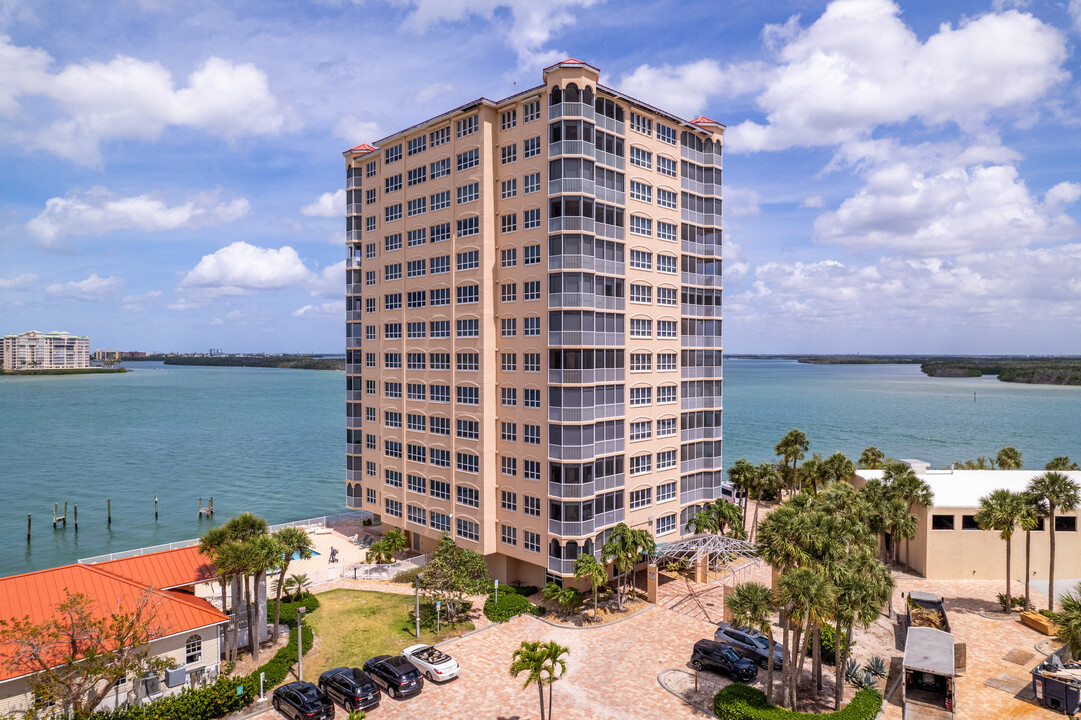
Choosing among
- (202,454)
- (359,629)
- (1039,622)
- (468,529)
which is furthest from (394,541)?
(202,454)

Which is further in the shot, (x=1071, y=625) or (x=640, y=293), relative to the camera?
(x=640, y=293)

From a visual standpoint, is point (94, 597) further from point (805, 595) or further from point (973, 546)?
point (973, 546)

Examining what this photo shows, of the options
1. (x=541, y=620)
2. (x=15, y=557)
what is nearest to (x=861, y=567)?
(x=541, y=620)

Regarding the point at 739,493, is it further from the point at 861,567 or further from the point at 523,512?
the point at 861,567

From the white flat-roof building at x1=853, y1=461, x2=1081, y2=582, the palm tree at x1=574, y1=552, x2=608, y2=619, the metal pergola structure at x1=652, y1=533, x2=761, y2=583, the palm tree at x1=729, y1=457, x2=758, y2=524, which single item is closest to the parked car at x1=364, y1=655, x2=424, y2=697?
the palm tree at x1=574, y1=552, x2=608, y2=619

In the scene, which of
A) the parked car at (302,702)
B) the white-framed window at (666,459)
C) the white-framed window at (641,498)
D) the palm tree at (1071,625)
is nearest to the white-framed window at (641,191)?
the white-framed window at (666,459)

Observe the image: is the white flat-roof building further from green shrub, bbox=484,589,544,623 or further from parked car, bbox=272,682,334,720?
parked car, bbox=272,682,334,720
